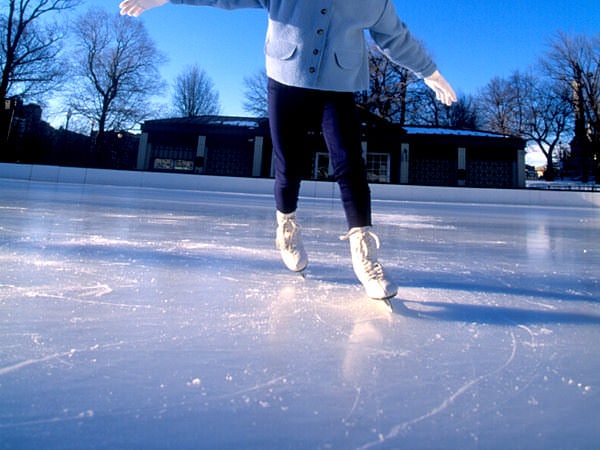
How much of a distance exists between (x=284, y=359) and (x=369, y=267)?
49 centimetres

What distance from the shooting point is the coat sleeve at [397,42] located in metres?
1.25

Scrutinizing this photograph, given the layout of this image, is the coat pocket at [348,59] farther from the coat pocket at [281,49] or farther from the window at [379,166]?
the window at [379,166]

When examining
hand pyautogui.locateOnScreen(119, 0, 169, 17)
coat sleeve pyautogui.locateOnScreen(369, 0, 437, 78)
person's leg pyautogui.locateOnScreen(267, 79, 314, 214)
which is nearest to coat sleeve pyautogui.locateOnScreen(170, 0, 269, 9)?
hand pyautogui.locateOnScreen(119, 0, 169, 17)

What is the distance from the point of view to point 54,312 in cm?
79

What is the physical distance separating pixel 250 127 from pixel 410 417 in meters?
17.0

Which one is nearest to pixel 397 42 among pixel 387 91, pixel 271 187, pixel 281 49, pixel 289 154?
pixel 281 49

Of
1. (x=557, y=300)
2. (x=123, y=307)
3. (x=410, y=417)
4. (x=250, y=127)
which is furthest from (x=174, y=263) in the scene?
(x=250, y=127)

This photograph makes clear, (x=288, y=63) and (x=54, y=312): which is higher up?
(x=288, y=63)

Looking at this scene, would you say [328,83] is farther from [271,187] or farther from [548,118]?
[548,118]

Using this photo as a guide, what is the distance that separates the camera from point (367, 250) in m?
1.08

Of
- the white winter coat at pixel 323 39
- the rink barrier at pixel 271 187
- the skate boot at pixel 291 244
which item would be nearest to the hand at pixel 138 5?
the white winter coat at pixel 323 39

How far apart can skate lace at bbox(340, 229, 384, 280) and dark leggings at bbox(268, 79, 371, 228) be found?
39 millimetres

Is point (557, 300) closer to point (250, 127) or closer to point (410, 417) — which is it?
point (410, 417)

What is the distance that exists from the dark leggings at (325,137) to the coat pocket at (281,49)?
88 mm
